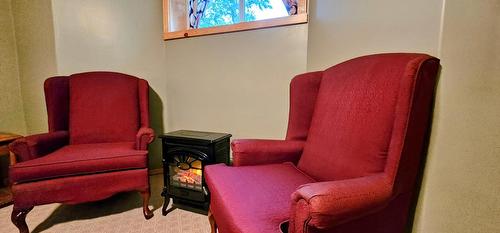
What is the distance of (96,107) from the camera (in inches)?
74.4

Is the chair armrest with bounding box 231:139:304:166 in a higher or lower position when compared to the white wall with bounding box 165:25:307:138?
lower

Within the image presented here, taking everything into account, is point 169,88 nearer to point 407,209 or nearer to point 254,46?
point 254,46

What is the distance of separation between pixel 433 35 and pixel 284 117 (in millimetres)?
1128

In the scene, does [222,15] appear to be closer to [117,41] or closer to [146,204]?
[117,41]

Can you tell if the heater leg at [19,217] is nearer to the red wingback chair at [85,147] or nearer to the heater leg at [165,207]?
the red wingback chair at [85,147]

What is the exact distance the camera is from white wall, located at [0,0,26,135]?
80.8 inches

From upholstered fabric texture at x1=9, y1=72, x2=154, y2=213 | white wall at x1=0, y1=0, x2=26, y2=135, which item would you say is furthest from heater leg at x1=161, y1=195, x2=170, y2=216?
white wall at x1=0, y1=0, x2=26, y2=135

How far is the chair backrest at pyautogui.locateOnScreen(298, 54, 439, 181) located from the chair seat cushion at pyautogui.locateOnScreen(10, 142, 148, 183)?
1.07 meters

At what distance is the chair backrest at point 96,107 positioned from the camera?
1.82 m

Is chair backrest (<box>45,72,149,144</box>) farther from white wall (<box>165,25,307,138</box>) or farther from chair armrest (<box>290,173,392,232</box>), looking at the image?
chair armrest (<box>290,173,392,232</box>)

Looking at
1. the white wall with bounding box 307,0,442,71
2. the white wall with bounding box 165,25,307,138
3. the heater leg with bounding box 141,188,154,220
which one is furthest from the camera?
the white wall with bounding box 165,25,307,138

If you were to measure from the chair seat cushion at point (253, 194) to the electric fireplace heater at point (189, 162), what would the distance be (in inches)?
14.0

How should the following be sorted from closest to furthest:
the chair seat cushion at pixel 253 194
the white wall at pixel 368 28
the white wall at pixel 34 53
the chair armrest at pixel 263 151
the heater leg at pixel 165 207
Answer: the chair seat cushion at pixel 253 194
the white wall at pixel 368 28
the chair armrest at pixel 263 151
the heater leg at pixel 165 207
the white wall at pixel 34 53

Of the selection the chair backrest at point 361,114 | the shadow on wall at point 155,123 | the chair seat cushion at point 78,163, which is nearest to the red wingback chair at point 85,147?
the chair seat cushion at point 78,163
